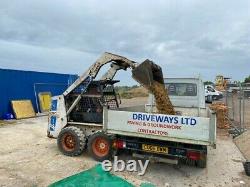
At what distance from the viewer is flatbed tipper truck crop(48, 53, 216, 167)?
22.9 feet

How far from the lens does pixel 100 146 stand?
8469 millimetres

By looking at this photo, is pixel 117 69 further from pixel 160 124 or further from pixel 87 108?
pixel 160 124

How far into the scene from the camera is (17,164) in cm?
817

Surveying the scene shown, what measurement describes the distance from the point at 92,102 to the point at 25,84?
11.6 meters

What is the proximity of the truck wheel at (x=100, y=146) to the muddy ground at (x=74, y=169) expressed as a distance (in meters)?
0.25

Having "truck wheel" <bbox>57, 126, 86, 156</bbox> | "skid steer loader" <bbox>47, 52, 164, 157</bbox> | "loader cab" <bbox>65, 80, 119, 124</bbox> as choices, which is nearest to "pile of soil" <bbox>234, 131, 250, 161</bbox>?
"skid steer loader" <bbox>47, 52, 164, 157</bbox>

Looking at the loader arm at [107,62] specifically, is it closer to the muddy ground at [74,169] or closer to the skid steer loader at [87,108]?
the skid steer loader at [87,108]

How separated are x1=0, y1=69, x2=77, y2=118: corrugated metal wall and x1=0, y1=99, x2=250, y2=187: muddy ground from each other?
7.48 metres

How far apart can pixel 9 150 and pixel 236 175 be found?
6.74m

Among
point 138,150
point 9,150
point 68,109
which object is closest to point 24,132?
point 9,150

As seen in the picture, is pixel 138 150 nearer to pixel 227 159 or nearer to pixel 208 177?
pixel 208 177

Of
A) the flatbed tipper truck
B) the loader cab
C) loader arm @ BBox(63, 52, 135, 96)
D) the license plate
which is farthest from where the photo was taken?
the loader cab

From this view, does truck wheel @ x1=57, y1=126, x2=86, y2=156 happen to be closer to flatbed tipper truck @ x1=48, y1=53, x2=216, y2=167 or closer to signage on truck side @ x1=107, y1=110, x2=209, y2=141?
flatbed tipper truck @ x1=48, y1=53, x2=216, y2=167

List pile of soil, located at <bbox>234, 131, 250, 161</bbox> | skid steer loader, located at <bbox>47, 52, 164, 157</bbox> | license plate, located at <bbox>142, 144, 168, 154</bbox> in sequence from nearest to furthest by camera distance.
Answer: license plate, located at <bbox>142, 144, 168, 154</bbox> < skid steer loader, located at <bbox>47, 52, 164, 157</bbox> < pile of soil, located at <bbox>234, 131, 250, 161</bbox>
